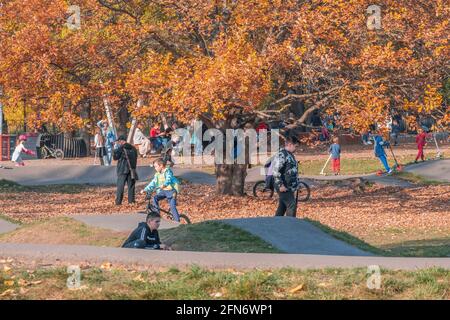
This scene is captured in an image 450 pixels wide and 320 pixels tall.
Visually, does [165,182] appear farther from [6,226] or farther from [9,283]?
[9,283]

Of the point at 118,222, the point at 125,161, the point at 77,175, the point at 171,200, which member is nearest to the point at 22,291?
the point at 118,222

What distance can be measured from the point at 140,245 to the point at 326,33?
972 centimetres

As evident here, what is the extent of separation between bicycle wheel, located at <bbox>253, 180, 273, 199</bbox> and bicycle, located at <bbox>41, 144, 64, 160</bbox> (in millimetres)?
18463

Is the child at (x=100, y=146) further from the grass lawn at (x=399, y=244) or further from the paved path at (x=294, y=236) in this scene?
the paved path at (x=294, y=236)

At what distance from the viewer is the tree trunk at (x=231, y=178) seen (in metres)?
26.9

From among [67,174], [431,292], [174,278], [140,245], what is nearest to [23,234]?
[140,245]

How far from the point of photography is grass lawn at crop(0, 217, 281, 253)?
14.8m

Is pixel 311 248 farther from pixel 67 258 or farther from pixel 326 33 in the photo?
pixel 326 33

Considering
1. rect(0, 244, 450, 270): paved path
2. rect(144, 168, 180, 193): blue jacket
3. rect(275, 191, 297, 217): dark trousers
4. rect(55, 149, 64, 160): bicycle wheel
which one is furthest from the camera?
rect(55, 149, 64, 160): bicycle wheel

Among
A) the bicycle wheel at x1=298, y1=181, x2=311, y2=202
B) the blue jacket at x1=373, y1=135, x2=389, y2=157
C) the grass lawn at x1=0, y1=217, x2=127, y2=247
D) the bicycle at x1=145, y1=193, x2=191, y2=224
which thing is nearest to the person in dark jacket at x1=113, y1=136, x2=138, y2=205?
the bicycle wheel at x1=298, y1=181, x2=311, y2=202

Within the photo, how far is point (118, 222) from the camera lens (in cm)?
1853

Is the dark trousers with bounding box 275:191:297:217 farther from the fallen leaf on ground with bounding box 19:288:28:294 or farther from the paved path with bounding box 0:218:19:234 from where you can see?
the fallen leaf on ground with bounding box 19:288:28:294

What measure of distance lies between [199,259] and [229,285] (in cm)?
260

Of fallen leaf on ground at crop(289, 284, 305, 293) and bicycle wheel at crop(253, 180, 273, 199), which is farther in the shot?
bicycle wheel at crop(253, 180, 273, 199)
